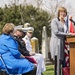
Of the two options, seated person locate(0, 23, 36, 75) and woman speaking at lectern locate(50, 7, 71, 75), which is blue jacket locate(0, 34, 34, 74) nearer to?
seated person locate(0, 23, 36, 75)

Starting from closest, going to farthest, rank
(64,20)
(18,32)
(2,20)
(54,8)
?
(64,20) → (18,32) → (2,20) → (54,8)

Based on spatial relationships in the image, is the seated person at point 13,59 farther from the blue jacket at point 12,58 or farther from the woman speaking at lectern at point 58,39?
the woman speaking at lectern at point 58,39

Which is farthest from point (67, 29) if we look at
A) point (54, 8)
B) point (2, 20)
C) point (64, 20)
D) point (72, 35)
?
point (54, 8)

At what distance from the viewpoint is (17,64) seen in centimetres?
607

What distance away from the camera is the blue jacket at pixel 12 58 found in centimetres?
608

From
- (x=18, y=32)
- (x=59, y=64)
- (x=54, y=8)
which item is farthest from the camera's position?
(x=54, y=8)

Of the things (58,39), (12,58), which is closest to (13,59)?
(12,58)

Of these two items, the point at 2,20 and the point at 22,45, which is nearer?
the point at 22,45

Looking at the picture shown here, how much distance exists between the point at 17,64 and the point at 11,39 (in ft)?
1.63

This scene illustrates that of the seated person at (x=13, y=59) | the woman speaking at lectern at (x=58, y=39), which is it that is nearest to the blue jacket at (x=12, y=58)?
the seated person at (x=13, y=59)

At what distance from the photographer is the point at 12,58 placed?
241 inches

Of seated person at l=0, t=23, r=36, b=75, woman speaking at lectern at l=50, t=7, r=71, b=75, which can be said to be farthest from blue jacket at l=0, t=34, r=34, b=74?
woman speaking at lectern at l=50, t=7, r=71, b=75

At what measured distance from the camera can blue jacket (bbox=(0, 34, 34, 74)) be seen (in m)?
6.08

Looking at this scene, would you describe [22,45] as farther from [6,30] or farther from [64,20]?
[64,20]
